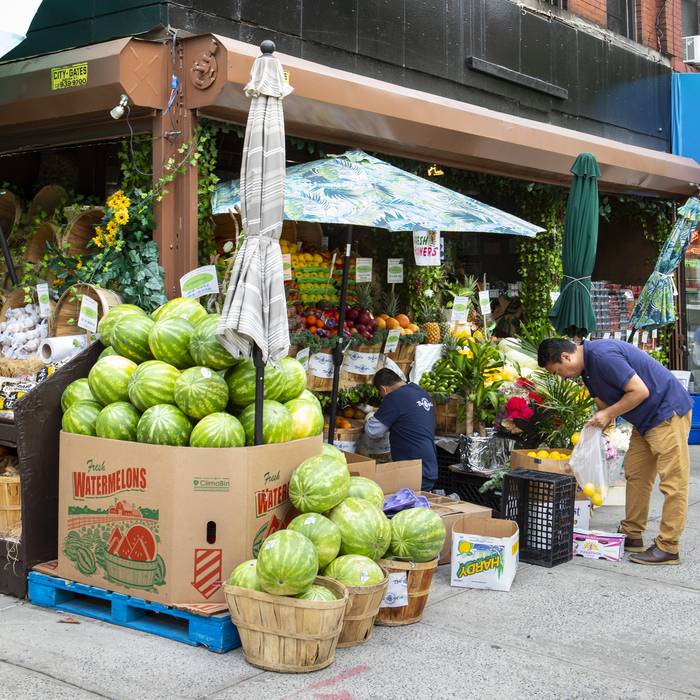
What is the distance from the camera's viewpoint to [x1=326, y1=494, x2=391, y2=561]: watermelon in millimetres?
4242

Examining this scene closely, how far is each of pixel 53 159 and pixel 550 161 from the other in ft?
18.5


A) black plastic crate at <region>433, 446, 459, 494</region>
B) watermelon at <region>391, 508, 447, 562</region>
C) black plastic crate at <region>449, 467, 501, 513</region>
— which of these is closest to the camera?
watermelon at <region>391, 508, 447, 562</region>

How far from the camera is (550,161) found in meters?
9.41

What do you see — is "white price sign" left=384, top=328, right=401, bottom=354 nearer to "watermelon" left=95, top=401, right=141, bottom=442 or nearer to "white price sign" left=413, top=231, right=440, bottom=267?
"white price sign" left=413, top=231, right=440, bottom=267

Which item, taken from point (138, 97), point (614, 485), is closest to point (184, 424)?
point (138, 97)

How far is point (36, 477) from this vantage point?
4742 mm

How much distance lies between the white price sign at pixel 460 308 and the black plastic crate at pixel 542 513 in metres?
3.35

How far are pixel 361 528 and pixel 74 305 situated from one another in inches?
131

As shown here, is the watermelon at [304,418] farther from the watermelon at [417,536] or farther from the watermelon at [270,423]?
the watermelon at [417,536]

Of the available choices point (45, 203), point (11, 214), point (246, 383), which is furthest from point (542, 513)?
point (11, 214)

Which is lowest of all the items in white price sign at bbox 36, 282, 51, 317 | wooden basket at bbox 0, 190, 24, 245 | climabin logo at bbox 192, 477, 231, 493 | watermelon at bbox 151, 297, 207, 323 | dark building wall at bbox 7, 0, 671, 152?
climabin logo at bbox 192, 477, 231, 493

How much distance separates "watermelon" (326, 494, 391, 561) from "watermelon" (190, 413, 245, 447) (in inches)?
26.8

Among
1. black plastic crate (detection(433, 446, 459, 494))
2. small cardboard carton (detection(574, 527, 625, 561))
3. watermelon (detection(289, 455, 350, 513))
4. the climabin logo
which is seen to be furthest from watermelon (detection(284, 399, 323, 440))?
black plastic crate (detection(433, 446, 459, 494))

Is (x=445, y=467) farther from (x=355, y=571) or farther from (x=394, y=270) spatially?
(x=355, y=571)
